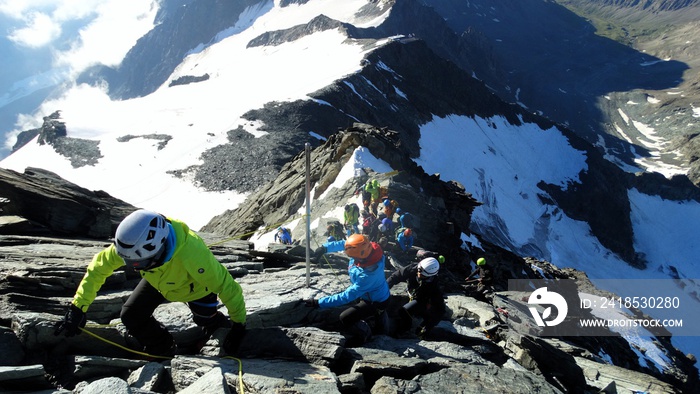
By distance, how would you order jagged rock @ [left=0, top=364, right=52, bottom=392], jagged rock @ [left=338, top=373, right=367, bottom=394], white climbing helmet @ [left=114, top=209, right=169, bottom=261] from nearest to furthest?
jagged rock @ [left=0, top=364, right=52, bottom=392] → white climbing helmet @ [left=114, top=209, right=169, bottom=261] → jagged rock @ [left=338, top=373, right=367, bottom=394]

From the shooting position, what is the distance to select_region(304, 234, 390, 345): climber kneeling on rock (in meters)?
7.73

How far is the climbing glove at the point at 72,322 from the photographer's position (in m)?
5.88

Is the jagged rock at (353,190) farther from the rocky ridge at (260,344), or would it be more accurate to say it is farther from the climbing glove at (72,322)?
the climbing glove at (72,322)

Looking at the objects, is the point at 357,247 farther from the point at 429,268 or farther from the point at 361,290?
the point at 429,268

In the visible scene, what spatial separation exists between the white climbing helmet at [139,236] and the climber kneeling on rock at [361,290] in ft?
10.8

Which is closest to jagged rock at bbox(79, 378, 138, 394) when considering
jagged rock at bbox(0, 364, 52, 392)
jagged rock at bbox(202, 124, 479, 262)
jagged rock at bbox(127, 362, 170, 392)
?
jagged rock at bbox(127, 362, 170, 392)

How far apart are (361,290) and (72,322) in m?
4.49

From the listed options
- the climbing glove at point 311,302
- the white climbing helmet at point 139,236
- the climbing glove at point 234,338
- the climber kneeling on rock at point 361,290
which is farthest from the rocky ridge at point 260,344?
the white climbing helmet at point 139,236

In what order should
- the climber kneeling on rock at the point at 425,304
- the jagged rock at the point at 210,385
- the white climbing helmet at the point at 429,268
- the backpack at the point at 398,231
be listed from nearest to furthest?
the jagged rock at the point at 210,385 → the climber kneeling on rock at the point at 425,304 → the white climbing helmet at the point at 429,268 → the backpack at the point at 398,231

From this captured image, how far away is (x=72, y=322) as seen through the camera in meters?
5.88

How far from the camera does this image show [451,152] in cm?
6022

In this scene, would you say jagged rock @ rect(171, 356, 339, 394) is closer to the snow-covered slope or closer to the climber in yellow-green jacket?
the climber in yellow-green jacket

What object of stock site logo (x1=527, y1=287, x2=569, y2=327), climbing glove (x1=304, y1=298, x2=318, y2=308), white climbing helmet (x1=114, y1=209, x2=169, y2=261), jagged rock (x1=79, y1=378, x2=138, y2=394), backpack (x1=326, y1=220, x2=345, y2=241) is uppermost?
white climbing helmet (x1=114, y1=209, x2=169, y2=261)

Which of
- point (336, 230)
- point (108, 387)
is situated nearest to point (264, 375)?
point (108, 387)
